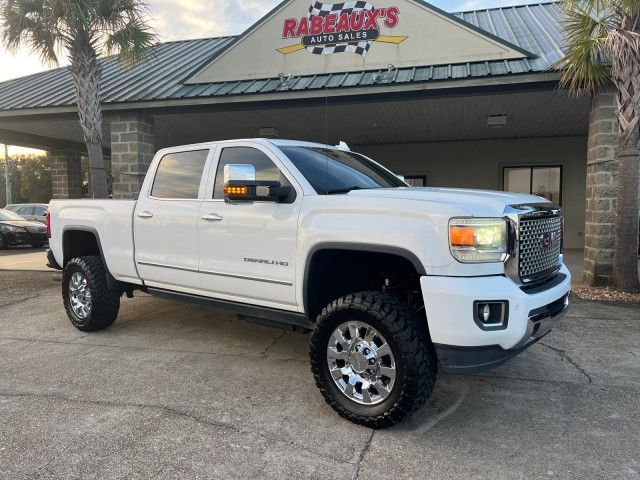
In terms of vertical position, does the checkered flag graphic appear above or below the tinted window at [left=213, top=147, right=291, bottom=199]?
above

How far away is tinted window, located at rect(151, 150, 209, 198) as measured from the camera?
15.0 feet

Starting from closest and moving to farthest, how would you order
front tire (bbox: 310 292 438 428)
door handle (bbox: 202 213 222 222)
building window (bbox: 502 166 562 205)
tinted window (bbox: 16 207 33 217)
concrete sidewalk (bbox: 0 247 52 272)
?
front tire (bbox: 310 292 438 428), door handle (bbox: 202 213 222 222), concrete sidewalk (bbox: 0 247 52 272), building window (bbox: 502 166 562 205), tinted window (bbox: 16 207 33 217)

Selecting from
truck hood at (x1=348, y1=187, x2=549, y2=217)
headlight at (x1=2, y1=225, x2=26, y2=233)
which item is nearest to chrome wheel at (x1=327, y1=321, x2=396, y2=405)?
truck hood at (x1=348, y1=187, x2=549, y2=217)

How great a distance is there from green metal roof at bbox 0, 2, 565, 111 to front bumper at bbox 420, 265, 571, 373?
4.80 metres

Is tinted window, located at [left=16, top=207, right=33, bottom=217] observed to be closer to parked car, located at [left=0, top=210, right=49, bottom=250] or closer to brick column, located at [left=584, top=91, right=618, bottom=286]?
parked car, located at [left=0, top=210, right=49, bottom=250]

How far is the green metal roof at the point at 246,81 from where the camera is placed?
819 cm

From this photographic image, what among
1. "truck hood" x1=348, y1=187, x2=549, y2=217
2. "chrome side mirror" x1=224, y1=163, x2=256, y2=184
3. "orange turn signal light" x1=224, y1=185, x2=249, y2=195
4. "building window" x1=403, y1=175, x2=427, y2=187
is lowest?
"truck hood" x1=348, y1=187, x2=549, y2=217

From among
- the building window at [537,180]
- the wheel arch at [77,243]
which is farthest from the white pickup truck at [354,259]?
the building window at [537,180]

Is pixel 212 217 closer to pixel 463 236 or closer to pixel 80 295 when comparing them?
pixel 463 236

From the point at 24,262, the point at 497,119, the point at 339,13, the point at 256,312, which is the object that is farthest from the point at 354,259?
the point at 24,262

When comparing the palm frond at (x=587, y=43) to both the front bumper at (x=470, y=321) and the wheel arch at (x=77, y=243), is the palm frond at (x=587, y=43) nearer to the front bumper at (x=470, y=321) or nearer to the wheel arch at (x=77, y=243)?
the front bumper at (x=470, y=321)

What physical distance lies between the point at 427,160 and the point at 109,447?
551 inches

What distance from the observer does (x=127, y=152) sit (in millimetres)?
10094

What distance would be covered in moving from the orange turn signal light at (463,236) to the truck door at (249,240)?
1218 millimetres
